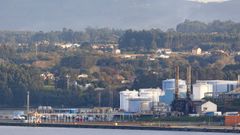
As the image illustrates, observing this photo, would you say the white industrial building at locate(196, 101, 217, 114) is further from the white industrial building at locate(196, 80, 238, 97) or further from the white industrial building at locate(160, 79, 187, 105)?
the white industrial building at locate(196, 80, 238, 97)

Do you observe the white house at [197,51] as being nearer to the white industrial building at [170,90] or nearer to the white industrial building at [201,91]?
the white industrial building at [170,90]

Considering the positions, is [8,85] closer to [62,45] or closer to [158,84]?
[158,84]

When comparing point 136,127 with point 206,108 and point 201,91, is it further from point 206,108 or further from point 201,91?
point 201,91

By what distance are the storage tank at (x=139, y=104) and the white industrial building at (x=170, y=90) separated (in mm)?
1232

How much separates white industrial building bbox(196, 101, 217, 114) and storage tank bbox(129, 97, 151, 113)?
21.0ft

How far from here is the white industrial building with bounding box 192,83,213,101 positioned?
73750 mm

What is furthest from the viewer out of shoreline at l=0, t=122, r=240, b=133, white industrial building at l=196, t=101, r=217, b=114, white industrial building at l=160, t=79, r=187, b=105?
white industrial building at l=160, t=79, r=187, b=105

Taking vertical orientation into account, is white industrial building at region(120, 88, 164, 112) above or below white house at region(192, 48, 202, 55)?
below

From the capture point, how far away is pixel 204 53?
11269 cm

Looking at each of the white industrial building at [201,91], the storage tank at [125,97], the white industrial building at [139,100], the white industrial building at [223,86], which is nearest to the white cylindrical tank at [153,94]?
the white industrial building at [139,100]

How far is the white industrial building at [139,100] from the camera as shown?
7569 cm

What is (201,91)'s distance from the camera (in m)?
74.4

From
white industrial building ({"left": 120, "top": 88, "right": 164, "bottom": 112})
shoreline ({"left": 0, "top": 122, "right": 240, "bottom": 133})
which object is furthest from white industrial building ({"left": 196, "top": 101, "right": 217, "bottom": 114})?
white industrial building ({"left": 120, "top": 88, "right": 164, "bottom": 112})

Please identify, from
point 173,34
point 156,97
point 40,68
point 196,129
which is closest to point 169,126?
point 196,129
